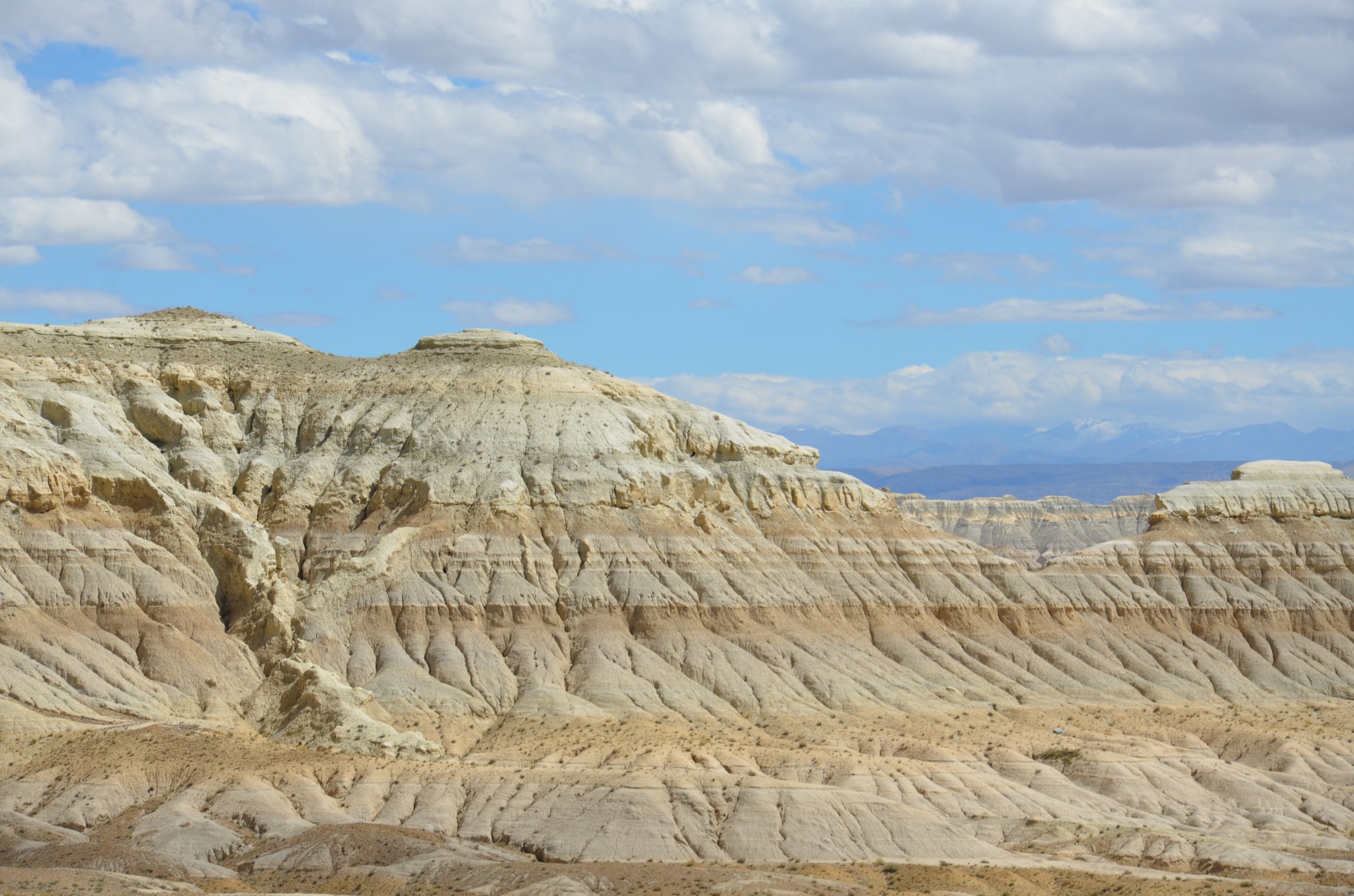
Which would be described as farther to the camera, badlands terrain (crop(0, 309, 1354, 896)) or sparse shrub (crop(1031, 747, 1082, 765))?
sparse shrub (crop(1031, 747, 1082, 765))

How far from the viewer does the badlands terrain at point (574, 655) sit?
9619 cm

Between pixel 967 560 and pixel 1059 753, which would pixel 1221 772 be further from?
pixel 967 560

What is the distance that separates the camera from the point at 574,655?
403 feet

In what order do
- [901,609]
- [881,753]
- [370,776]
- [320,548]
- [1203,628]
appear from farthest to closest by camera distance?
[1203,628], [901,609], [320,548], [881,753], [370,776]

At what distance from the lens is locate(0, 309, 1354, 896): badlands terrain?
316 feet

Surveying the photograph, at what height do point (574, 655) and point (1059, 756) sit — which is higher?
point (574, 655)

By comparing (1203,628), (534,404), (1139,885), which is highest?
(534,404)

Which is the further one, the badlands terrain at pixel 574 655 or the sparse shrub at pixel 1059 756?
the sparse shrub at pixel 1059 756

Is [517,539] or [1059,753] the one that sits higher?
[517,539]

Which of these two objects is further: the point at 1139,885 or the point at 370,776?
the point at 370,776

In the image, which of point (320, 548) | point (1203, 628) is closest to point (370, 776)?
point (320, 548)

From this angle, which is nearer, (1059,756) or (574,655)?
(1059,756)

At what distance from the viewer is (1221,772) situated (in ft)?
391

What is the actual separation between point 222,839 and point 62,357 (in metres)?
47.7
